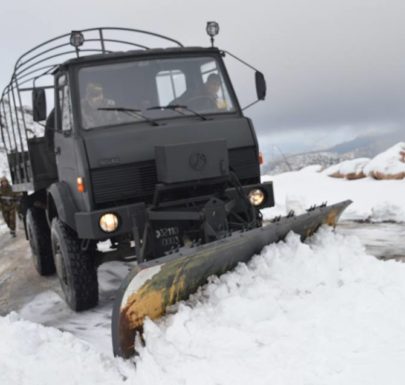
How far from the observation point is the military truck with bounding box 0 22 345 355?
459 centimetres

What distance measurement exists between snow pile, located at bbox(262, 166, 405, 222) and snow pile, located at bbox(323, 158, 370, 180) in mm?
335

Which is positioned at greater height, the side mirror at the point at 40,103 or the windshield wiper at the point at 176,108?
the side mirror at the point at 40,103

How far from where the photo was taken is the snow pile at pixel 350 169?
17141 mm

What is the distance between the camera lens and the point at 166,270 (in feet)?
11.3

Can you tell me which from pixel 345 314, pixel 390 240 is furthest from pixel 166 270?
pixel 390 240

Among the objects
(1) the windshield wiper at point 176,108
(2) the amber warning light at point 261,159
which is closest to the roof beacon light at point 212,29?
(1) the windshield wiper at point 176,108

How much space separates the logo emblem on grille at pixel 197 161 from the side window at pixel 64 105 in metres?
1.33

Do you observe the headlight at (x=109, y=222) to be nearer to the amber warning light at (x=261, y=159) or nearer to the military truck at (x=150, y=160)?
the military truck at (x=150, y=160)

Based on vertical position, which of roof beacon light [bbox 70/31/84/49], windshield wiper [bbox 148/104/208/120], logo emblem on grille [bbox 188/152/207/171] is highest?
roof beacon light [bbox 70/31/84/49]

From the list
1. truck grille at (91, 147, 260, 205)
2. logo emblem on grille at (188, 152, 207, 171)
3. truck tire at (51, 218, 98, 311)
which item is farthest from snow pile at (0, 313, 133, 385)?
logo emblem on grille at (188, 152, 207, 171)

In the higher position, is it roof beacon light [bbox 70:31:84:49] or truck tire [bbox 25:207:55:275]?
roof beacon light [bbox 70:31:84:49]

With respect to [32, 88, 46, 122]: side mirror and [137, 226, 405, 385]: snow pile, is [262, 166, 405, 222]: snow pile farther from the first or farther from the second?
[32, 88, 46, 122]: side mirror

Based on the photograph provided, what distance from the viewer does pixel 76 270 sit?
5.03m

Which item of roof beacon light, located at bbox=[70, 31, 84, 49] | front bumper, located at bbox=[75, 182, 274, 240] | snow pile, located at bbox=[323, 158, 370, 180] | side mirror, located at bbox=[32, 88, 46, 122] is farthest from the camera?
snow pile, located at bbox=[323, 158, 370, 180]
